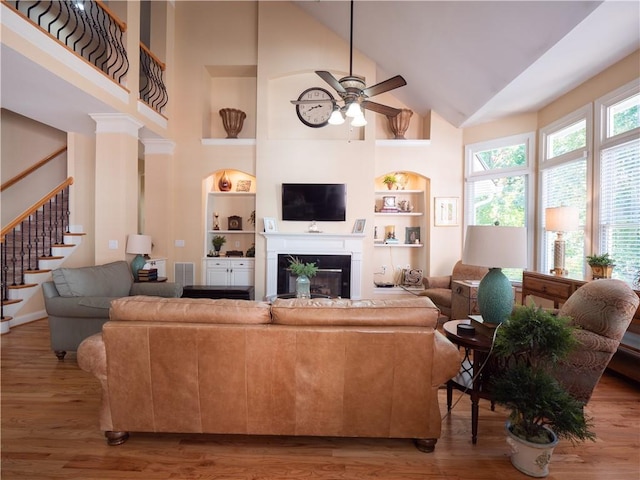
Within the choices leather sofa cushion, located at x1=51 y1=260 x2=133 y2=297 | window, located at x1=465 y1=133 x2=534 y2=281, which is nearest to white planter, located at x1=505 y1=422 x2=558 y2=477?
window, located at x1=465 y1=133 x2=534 y2=281

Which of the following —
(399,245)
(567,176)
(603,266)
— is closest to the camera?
(603,266)

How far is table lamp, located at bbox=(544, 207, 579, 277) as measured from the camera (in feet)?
11.3

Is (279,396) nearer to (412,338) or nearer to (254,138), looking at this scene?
(412,338)

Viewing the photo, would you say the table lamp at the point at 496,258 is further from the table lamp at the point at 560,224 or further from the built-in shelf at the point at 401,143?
the built-in shelf at the point at 401,143

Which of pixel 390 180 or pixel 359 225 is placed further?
pixel 390 180

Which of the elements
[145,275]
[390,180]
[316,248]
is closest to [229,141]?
[316,248]

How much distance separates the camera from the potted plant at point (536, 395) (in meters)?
1.61

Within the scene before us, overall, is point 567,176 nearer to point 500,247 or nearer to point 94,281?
point 500,247

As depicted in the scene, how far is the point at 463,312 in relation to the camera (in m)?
3.91

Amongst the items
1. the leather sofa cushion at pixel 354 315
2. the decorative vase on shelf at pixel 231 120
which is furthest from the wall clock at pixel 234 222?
the leather sofa cushion at pixel 354 315

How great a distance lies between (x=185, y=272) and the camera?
5410 mm

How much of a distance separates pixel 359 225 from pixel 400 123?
1965 millimetres

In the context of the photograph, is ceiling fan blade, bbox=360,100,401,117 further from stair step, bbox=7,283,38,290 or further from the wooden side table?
stair step, bbox=7,283,38,290

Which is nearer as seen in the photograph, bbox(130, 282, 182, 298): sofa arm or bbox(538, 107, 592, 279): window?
bbox(538, 107, 592, 279): window
